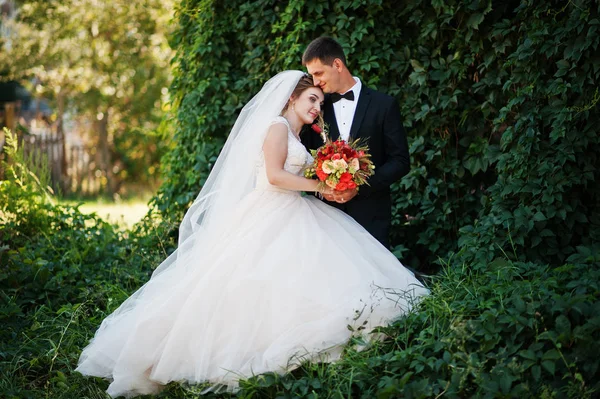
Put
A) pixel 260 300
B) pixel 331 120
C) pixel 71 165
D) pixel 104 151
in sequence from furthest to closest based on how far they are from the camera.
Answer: pixel 104 151, pixel 71 165, pixel 331 120, pixel 260 300

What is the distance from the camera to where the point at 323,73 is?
4.37 meters

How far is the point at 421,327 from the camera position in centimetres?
370

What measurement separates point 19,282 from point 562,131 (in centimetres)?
437

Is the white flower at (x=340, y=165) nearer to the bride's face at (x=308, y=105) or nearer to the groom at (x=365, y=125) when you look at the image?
the groom at (x=365, y=125)

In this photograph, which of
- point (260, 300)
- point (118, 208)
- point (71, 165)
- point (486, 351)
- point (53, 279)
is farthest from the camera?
point (71, 165)

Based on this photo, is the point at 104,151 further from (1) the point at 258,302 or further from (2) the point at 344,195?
(1) the point at 258,302

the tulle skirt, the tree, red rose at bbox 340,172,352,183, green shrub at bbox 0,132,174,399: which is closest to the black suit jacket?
the tulle skirt

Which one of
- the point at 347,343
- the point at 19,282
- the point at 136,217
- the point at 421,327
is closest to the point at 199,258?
the point at 347,343

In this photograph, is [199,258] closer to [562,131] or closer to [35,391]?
[35,391]

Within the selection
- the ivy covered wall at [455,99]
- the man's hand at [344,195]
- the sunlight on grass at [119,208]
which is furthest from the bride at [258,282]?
the sunlight on grass at [119,208]

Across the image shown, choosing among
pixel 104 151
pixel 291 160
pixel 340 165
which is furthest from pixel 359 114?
pixel 104 151

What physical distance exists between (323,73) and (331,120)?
0.34 metres

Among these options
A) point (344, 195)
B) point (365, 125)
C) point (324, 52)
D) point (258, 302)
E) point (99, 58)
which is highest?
point (99, 58)

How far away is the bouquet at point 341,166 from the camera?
3811mm
